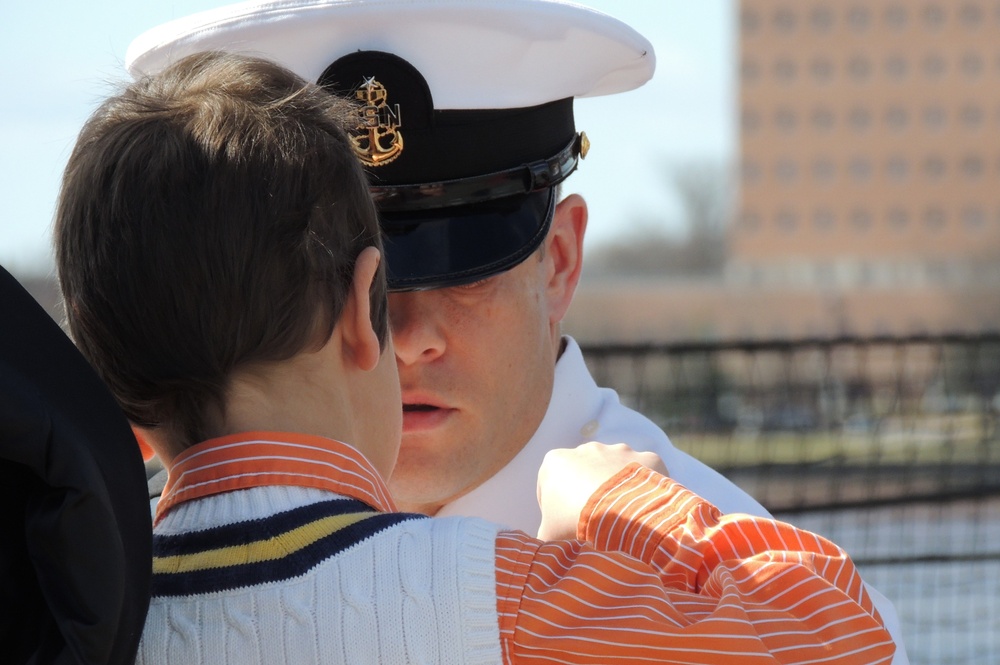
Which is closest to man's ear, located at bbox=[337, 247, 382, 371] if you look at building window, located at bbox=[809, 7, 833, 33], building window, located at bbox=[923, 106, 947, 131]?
building window, located at bbox=[809, 7, 833, 33]

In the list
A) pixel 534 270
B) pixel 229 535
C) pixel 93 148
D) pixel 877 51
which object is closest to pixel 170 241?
pixel 93 148

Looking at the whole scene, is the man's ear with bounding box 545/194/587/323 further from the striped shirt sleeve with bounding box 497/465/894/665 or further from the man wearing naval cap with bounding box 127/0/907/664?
the striped shirt sleeve with bounding box 497/465/894/665

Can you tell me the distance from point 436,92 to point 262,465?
86 cm

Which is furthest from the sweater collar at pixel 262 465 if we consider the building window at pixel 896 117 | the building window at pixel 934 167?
the building window at pixel 896 117

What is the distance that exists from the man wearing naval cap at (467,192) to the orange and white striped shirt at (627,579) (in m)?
0.56

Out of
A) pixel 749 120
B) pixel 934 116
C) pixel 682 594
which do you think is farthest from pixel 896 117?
pixel 682 594

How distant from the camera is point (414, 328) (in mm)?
1939

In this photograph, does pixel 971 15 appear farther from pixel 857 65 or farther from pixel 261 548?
pixel 261 548

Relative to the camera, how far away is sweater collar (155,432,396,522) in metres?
1.23

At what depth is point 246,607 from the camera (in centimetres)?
118

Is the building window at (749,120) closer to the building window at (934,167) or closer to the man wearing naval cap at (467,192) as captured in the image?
the building window at (934,167)

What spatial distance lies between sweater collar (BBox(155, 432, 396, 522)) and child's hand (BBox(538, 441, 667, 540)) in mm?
286

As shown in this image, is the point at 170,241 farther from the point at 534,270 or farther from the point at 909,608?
the point at 909,608

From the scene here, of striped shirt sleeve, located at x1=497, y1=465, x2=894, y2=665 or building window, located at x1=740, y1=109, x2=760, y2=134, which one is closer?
striped shirt sleeve, located at x1=497, y1=465, x2=894, y2=665
